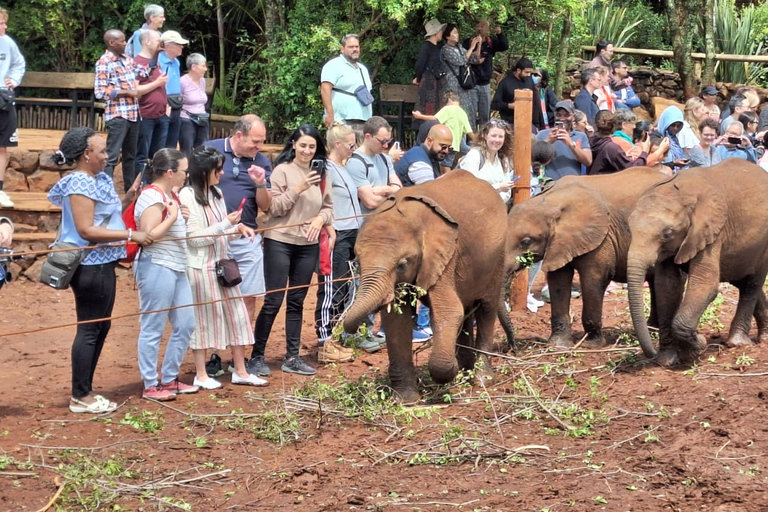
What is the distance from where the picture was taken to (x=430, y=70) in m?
14.8

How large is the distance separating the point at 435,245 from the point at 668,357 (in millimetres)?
2474

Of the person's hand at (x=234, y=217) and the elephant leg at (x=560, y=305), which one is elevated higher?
the person's hand at (x=234, y=217)

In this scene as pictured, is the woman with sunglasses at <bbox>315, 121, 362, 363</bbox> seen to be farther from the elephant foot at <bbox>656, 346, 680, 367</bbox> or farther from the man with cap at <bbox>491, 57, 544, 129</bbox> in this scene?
the man with cap at <bbox>491, 57, 544, 129</bbox>

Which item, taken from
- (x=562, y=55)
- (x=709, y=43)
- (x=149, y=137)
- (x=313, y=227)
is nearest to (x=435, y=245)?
(x=313, y=227)

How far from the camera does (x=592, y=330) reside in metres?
10.8

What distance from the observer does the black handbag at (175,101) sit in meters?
13.2

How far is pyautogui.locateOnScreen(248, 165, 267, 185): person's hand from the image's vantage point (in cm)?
963

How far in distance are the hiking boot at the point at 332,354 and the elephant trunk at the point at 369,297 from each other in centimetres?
244

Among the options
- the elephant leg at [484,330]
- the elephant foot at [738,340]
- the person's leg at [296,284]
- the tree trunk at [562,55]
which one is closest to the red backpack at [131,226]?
the person's leg at [296,284]

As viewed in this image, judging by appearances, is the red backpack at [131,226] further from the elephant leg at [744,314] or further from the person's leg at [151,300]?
the elephant leg at [744,314]

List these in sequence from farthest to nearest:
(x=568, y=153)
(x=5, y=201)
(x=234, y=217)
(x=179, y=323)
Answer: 1. (x=5, y=201)
2. (x=568, y=153)
3. (x=234, y=217)
4. (x=179, y=323)

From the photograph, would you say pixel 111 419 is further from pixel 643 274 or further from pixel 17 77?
pixel 17 77

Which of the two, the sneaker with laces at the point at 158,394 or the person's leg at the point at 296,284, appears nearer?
the sneaker with laces at the point at 158,394

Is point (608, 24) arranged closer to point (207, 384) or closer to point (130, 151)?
point (130, 151)
